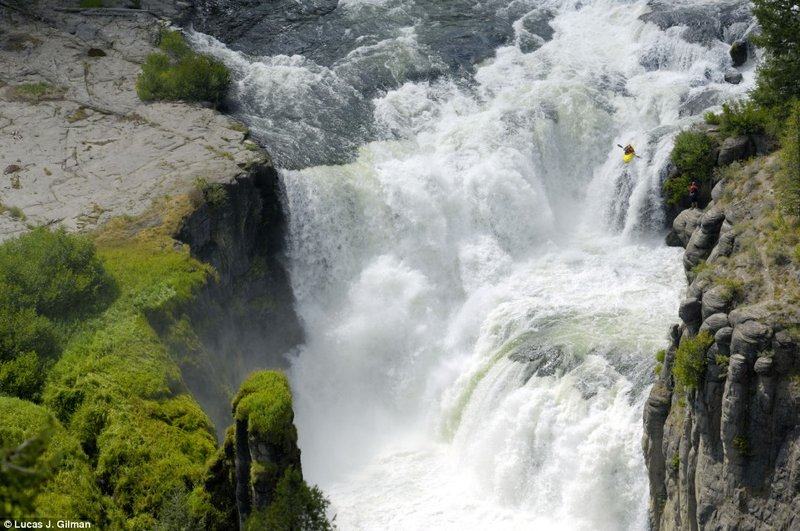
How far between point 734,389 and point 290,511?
9550 mm

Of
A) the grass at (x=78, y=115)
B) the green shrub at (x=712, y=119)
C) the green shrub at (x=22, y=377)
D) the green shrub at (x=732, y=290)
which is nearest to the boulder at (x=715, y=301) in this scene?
the green shrub at (x=732, y=290)

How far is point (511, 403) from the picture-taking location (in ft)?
78.1

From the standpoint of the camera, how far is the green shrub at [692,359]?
17.3 metres

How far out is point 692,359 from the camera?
17422 millimetres

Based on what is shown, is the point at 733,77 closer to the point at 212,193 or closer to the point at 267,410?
the point at 212,193

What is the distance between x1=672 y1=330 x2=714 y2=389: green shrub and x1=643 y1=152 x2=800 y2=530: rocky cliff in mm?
22

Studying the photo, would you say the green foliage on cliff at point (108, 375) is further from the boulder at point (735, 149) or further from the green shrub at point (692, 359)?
the boulder at point (735, 149)

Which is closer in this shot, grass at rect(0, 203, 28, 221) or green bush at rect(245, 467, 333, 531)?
green bush at rect(245, 467, 333, 531)

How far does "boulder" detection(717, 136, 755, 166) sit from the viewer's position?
82.3 feet

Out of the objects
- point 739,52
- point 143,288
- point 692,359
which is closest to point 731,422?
point 692,359

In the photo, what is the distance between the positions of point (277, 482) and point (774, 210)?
13.3 meters

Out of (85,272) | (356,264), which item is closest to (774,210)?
(356,264)

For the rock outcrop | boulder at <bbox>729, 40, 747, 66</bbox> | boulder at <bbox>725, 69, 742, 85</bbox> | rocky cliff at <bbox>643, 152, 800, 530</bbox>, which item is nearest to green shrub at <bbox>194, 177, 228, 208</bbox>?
the rock outcrop

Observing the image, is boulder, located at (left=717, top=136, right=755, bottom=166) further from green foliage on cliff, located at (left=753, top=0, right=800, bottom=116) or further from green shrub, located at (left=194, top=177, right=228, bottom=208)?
green shrub, located at (left=194, top=177, right=228, bottom=208)
